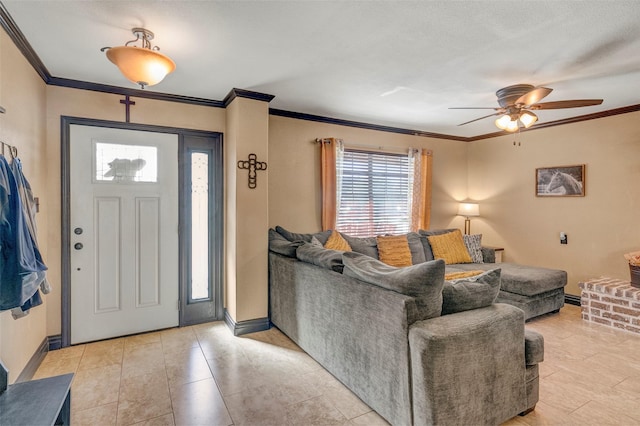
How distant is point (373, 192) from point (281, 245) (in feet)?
6.52

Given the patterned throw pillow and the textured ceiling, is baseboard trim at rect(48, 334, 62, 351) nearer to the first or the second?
the textured ceiling

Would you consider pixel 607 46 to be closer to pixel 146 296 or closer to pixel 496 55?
pixel 496 55

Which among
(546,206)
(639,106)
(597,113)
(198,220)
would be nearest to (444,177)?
(546,206)

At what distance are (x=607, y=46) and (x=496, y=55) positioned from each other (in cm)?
74

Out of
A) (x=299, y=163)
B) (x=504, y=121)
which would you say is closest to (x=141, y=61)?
(x=299, y=163)

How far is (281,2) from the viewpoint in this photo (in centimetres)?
195

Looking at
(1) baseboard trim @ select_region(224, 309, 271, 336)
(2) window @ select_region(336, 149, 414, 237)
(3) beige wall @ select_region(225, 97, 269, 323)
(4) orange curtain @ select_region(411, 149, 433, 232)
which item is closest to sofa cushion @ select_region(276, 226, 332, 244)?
(3) beige wall @ select_region(225, 97, 269, 323)

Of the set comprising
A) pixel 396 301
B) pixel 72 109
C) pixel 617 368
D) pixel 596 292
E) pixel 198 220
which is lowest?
pixel 617 368

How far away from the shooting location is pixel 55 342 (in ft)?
10.2

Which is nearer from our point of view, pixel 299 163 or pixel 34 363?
pixel 34 363

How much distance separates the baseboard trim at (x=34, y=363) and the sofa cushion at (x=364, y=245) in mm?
3137

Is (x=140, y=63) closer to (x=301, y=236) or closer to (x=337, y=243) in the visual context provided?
(x=301, y=236)

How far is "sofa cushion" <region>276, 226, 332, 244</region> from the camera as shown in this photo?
3.99 m

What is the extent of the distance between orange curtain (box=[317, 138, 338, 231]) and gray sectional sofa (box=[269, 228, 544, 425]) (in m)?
1.93
